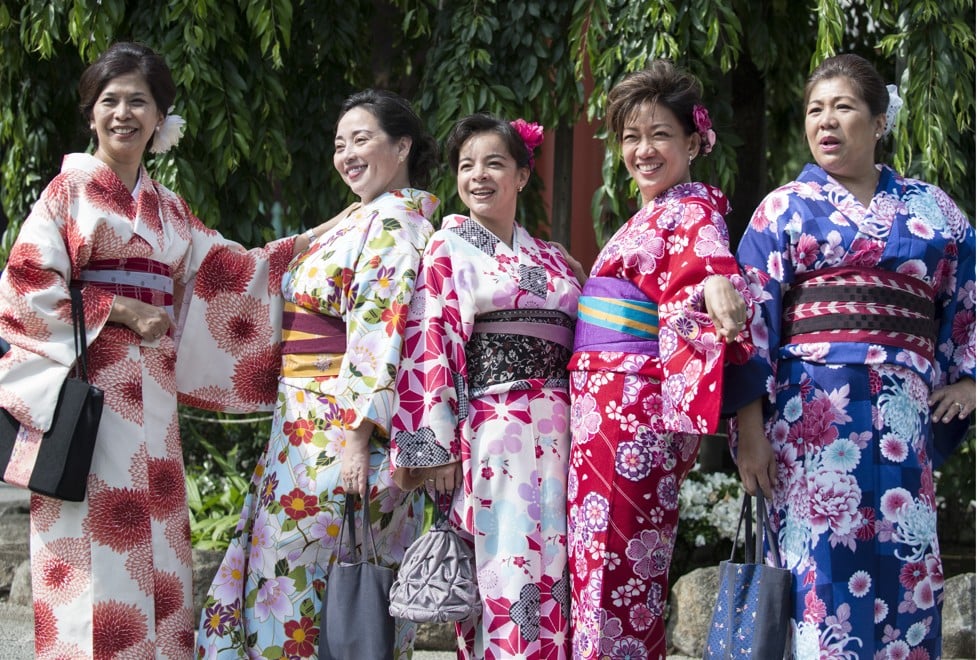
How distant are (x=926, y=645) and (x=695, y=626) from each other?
6.33 feet

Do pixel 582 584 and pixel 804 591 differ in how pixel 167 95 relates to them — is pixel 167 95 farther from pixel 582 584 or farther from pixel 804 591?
pixel 804 591

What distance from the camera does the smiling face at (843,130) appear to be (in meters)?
3.03

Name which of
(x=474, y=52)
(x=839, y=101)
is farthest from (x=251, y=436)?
(x=839, y=101)

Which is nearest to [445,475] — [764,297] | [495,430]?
[495,430]

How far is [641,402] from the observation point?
118 inches

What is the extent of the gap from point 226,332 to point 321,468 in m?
0.64

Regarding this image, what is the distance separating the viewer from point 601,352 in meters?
3.03

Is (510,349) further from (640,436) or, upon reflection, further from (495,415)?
(640,436)

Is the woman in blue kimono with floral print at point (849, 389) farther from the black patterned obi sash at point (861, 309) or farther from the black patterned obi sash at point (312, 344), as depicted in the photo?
the black patterned obi sash at point (312, 344)

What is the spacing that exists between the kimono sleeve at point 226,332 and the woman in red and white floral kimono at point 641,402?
1108mm

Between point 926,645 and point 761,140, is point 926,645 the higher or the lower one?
the lower one

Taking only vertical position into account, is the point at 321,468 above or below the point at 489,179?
below

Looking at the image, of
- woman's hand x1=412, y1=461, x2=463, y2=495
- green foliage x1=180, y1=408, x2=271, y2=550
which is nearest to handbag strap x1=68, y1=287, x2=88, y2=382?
woman's hand x1=412, y1=461, x2=463, y2=495

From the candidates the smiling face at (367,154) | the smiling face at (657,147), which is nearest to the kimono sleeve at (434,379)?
the smiling face at (367,154)
